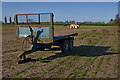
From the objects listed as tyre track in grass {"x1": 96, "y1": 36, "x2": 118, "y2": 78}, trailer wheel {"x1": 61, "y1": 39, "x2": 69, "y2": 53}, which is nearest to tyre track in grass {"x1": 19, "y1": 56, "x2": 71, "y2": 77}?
tyre track in grass {"x1": 96, "y1": 36, "x2": 118, "y2": 78}

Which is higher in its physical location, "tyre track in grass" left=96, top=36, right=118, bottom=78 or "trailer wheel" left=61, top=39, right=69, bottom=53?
"trailer wheel" left=61, top=39, right=69, bottom=53

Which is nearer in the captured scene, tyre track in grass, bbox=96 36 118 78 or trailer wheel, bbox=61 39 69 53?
tyre track in grass, bbox=96 36 118 78

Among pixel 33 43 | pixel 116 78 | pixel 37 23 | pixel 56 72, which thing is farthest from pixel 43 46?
pixel 116 78

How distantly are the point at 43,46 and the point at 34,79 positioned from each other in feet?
11.1

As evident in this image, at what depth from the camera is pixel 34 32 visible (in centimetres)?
938

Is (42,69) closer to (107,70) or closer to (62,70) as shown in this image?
(62,70)

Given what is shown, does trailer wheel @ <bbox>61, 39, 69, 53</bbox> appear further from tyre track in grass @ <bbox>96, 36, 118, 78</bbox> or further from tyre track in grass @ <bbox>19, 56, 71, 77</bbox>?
tyre track in grass @ <bbox>96, 36, 118, 78</bbox>

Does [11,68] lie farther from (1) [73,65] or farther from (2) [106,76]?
(2) [106,76]

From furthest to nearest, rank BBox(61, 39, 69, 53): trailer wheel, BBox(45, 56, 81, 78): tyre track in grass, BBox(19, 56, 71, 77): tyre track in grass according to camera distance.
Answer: BBox(61, 39, 69, 53): trailer wheel < BBox(19, 56, 71, 77): tyre track in grass < BBox(45, 56, 81, 78): tyre track in grass

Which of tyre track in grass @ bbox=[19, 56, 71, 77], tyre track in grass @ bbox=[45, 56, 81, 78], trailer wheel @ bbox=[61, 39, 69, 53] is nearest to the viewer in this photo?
tyre track in grass @ bbox=[45, 56, 81, 78]

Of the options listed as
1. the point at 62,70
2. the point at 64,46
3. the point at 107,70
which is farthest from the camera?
the point at 64,46

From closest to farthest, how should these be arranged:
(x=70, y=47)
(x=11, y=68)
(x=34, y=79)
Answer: (x=34, y=79), (x=11, y=68), (x=70, y=47)

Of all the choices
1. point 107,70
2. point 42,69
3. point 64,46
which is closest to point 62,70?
point 42,69

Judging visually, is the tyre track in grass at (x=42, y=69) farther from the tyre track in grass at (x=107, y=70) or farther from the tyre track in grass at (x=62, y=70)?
the tyre track in grass at (x=107, y=70)
